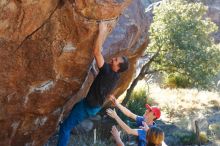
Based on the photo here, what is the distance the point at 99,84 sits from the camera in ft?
24.1

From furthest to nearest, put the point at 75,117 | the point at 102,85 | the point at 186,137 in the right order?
the point at 186,137 < the point at 75,117 < the point at 102,85

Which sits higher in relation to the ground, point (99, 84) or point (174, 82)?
point (99, 84)

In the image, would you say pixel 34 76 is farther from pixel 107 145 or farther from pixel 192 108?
pixel 192 108

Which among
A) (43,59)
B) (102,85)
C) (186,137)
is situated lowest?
(186,137)

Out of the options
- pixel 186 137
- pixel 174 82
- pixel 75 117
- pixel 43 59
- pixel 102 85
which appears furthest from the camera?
pixel 174 82

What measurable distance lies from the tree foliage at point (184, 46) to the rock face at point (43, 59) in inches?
337

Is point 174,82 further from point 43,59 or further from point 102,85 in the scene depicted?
point 102,85

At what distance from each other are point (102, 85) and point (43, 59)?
4.06 feet

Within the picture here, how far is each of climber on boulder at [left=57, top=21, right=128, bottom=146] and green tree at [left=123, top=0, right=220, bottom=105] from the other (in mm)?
9437

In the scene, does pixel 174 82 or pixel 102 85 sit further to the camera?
pixel 174 82

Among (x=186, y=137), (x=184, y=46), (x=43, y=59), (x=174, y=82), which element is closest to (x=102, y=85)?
(x=43, y=59)

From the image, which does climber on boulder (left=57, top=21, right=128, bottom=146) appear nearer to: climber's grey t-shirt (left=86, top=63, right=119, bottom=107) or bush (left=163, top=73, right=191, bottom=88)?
climber's grey t-shirt (left=86, top=63, right=119, bottom=107)

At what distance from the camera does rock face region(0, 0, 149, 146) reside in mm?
7086

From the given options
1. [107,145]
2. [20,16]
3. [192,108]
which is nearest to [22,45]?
[20,16]
